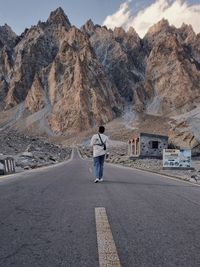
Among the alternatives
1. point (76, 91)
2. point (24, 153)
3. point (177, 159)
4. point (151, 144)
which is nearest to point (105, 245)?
point (177, 159)

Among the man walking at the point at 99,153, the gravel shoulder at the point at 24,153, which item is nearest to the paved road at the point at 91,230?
the man walking at the point at 99,153

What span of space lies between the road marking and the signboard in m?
21.0

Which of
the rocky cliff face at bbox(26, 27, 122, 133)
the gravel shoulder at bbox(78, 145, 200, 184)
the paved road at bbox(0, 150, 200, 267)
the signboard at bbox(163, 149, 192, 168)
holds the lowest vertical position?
the gravel shoulder at bbox(78, 145, 200, 184)

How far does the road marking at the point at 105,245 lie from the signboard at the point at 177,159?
21012 millimetres

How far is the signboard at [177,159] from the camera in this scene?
26531 mm

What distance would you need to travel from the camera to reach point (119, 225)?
214 inches

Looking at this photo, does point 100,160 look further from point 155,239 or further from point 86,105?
point 86,105

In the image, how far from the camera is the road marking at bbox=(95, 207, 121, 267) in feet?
12.1

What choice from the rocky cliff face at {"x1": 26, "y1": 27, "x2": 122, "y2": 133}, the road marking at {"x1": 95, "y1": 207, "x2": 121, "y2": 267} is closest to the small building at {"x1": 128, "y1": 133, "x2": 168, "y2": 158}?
the road marking at {"x1": 95, "y1": 207, "x2": 121, "y2": 267}

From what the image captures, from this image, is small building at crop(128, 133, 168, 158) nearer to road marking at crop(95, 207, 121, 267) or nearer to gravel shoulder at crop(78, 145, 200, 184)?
gravel shoulder at crop(78, 145, 200, 184)

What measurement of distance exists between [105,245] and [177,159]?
2286cm

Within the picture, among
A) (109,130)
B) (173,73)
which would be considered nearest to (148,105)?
(173,73)

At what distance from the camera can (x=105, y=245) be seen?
4.30m

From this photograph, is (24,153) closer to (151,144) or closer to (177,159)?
(177,159)
